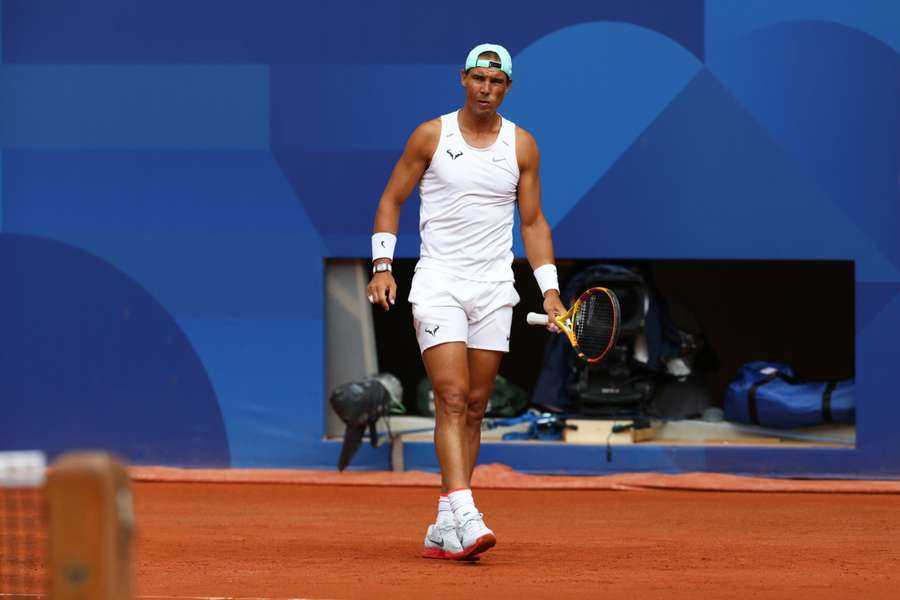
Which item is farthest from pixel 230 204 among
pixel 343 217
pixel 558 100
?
pixel 558 100

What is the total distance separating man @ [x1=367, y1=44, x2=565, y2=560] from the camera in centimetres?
600

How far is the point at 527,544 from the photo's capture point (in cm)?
643

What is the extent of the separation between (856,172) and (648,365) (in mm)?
1592

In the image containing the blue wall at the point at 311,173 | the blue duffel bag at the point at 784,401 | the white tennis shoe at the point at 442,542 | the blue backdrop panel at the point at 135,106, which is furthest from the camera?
the blue backdrop panel at the point at 135,106

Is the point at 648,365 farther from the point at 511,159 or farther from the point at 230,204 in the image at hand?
the point at 511,159

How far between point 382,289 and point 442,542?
96 cm

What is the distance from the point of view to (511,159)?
20.3 feet

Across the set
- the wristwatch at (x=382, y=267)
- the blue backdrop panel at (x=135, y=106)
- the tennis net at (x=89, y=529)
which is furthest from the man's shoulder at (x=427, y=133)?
the tennis net at (x=89, y=529)

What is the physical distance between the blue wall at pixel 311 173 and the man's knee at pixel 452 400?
3.19 metres

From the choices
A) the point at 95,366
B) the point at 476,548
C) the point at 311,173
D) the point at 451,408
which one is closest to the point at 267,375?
the point at 95,366

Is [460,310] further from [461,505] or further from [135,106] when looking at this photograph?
[135,106]

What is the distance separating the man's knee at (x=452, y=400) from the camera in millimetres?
5930

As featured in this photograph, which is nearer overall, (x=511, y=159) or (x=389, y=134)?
(x=511, y=159)

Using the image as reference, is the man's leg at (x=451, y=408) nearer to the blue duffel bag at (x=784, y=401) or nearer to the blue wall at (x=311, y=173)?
the blue wall at (x=311, y=173)
